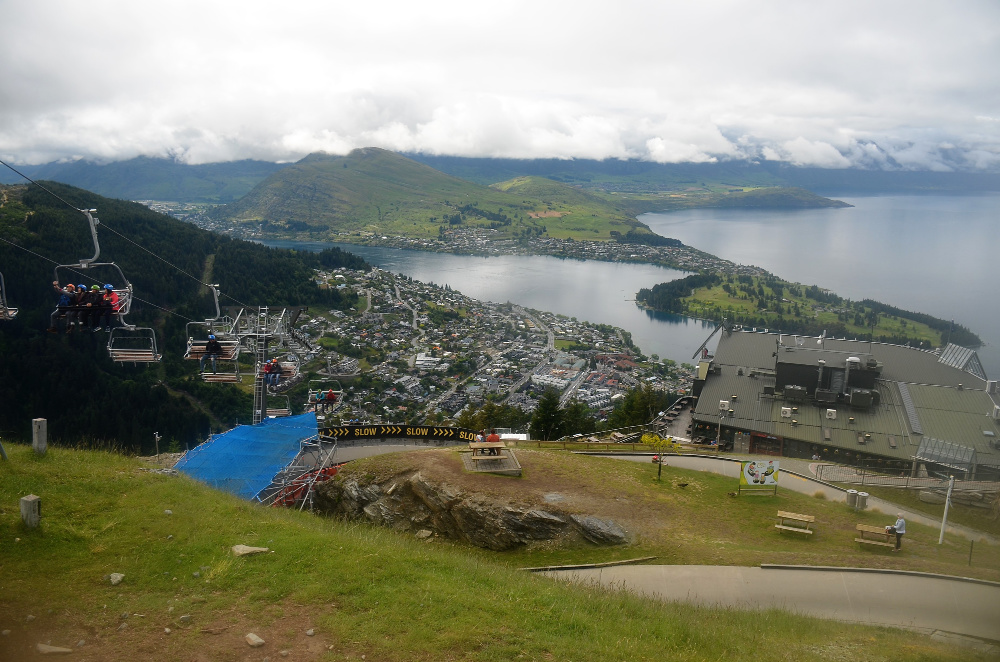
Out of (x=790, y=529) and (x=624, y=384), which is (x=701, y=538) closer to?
(x=790, y=529)

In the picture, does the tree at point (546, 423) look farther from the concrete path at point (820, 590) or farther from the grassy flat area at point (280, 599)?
the grassy flat area at point (280, 599)

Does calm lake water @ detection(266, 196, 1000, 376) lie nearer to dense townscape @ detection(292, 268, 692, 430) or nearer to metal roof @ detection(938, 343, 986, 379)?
metal roof @ detection(938, 343, 986, 379)

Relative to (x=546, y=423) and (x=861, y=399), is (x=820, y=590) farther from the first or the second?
(x=861, y=399)

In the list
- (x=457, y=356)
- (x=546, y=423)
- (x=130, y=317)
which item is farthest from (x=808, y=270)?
(x=130, y=317)

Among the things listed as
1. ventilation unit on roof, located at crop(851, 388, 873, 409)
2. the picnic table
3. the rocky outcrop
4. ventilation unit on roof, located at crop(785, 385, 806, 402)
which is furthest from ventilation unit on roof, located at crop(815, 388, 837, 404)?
the rocky outcrop

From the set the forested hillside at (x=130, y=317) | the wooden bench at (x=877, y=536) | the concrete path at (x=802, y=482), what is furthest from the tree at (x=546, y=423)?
the forested hillside at (x=130, y=317)
